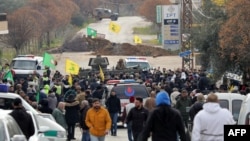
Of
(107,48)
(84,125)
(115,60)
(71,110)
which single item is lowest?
(115,60)

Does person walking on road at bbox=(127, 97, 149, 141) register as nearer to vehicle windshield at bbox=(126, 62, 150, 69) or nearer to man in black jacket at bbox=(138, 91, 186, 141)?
man in black jacket at bbox=(138, 91, 186, 141)

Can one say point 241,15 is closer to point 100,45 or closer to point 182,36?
point 182,36

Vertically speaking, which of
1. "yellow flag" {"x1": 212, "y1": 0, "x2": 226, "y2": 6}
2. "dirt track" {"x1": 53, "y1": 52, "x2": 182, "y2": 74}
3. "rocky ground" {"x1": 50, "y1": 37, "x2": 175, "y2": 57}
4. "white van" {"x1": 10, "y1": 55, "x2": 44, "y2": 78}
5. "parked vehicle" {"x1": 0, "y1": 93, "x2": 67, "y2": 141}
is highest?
"yellow flag" {"x1": 212, "y1": 0, "x2": 226, "y2": 6}

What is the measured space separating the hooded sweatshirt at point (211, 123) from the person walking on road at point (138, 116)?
22.3 feet

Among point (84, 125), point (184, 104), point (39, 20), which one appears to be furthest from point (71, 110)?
point (39, 20)

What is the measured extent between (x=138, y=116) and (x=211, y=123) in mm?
7194

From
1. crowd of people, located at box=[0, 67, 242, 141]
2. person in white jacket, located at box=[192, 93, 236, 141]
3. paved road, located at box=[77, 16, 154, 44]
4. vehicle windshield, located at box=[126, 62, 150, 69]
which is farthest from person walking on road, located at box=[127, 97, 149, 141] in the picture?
paved road, located at box=[77, 16, 154, 44]

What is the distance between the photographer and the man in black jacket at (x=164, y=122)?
562 inches

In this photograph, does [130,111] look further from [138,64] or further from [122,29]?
[122,29]

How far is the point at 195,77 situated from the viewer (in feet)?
146

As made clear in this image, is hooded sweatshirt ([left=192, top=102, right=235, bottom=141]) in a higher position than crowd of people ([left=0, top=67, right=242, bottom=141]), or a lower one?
higher

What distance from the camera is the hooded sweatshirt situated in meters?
13.7

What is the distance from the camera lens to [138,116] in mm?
20859

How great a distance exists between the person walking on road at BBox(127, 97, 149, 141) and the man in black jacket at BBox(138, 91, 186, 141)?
619cm
